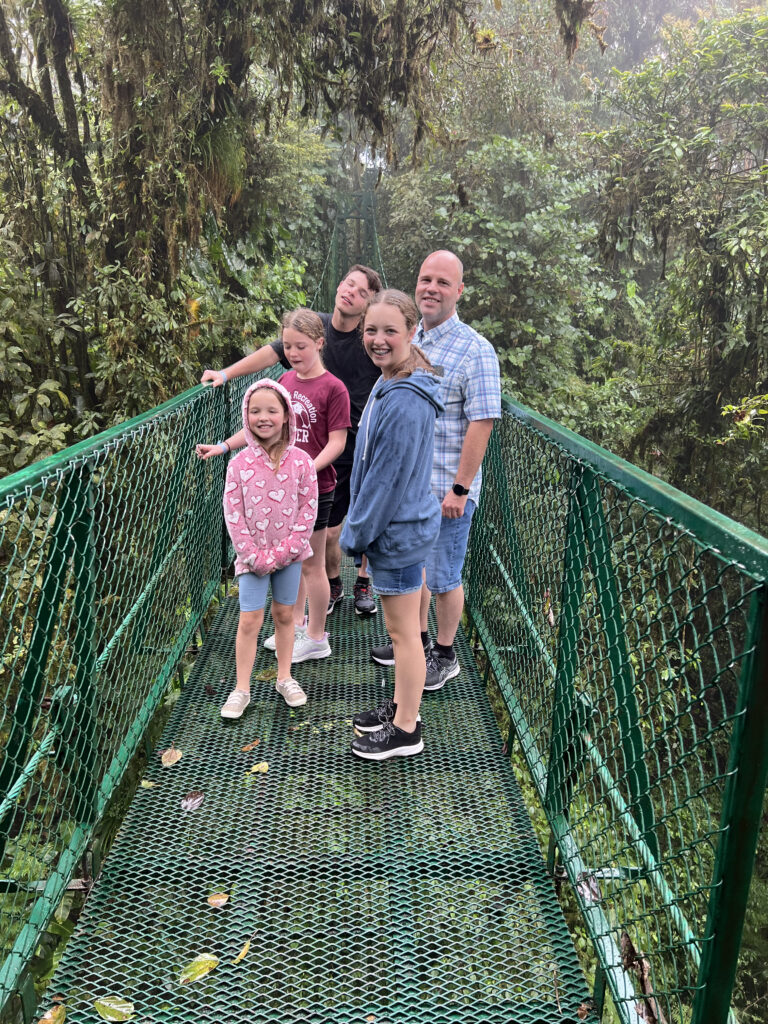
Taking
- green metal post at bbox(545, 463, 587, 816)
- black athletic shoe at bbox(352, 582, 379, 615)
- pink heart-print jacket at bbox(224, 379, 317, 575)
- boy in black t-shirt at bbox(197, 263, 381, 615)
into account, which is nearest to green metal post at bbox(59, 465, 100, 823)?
pink heart-print jacket at bbox(224, 379, 317, 575)

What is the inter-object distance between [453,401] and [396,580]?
612 mm

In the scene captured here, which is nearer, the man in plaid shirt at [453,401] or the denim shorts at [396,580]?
the denim shorts at [396,580]

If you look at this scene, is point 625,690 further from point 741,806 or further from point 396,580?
point 396,580

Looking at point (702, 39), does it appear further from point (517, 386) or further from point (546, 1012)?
point (546, 1012)

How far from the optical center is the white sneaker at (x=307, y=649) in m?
2.66

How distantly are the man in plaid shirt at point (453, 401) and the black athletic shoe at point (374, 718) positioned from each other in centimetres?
41

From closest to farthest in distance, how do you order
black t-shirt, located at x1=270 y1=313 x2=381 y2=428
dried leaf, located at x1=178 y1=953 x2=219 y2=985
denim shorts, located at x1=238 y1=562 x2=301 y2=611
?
dried leaf, located at x1=178 y1=953 x2=219 y2=985 < denim shorts, located at x1=238 y1=562 x2=301 y2=611 < black t-shirt, located at x1=270 y1=313 x2=381 y2=428

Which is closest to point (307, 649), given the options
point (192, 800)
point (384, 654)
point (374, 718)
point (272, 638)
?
point (272, 638)

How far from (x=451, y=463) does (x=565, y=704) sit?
843 millimetres

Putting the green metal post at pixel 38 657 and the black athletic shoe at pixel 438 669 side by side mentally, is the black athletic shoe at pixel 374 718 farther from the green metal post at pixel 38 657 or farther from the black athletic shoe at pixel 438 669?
the green metal post at pixel 38 657

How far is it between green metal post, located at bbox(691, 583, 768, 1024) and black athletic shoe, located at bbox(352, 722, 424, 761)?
48.6 inches

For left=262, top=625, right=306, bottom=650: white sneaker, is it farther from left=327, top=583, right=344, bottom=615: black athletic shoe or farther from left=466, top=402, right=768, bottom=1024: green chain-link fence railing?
left=466, top=402, right=768, bottom=1024: green chain-link fence railing

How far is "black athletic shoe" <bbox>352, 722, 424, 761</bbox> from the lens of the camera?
6.89 feet

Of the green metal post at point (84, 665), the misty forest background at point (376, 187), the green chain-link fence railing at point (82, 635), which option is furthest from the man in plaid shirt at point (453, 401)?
the misty forest background at point (376, 187)
